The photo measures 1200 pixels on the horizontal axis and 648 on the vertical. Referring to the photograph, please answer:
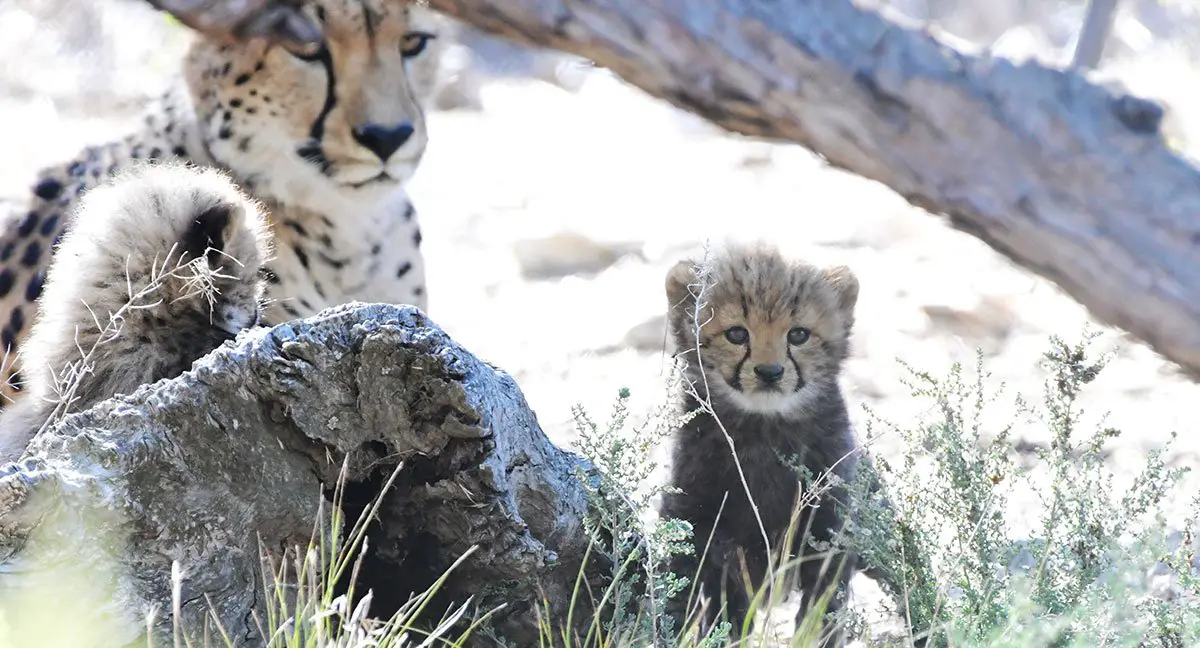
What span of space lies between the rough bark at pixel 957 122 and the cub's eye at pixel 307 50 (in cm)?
51

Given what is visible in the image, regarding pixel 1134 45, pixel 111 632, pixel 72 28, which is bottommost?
pixel 72 28

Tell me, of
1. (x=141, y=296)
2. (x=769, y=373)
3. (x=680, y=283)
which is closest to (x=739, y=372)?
(x=769, y=373)

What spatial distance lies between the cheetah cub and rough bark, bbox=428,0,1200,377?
0.79 metres

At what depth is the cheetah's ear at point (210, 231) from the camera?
244 cm

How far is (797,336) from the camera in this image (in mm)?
3219

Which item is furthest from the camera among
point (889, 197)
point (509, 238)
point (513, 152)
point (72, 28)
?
point (72, 28)

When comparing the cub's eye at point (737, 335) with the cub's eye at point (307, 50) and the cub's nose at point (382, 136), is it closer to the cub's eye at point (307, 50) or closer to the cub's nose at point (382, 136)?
the cub's nose at point (382, 136)

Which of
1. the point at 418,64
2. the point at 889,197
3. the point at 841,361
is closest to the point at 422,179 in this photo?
the point at 889,197

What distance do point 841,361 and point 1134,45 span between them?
8332 mm

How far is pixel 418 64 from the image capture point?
3.80 metres

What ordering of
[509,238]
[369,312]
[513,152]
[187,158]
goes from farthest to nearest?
[513,152] < [509,238] < [187,158] < [369,312]

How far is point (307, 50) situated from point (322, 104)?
0.45 ft

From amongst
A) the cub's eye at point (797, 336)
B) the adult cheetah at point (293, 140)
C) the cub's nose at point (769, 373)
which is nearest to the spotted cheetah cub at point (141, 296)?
the adult cheetah at point (293, 140)

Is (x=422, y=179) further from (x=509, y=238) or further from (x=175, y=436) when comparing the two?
(x=175, y=436)
